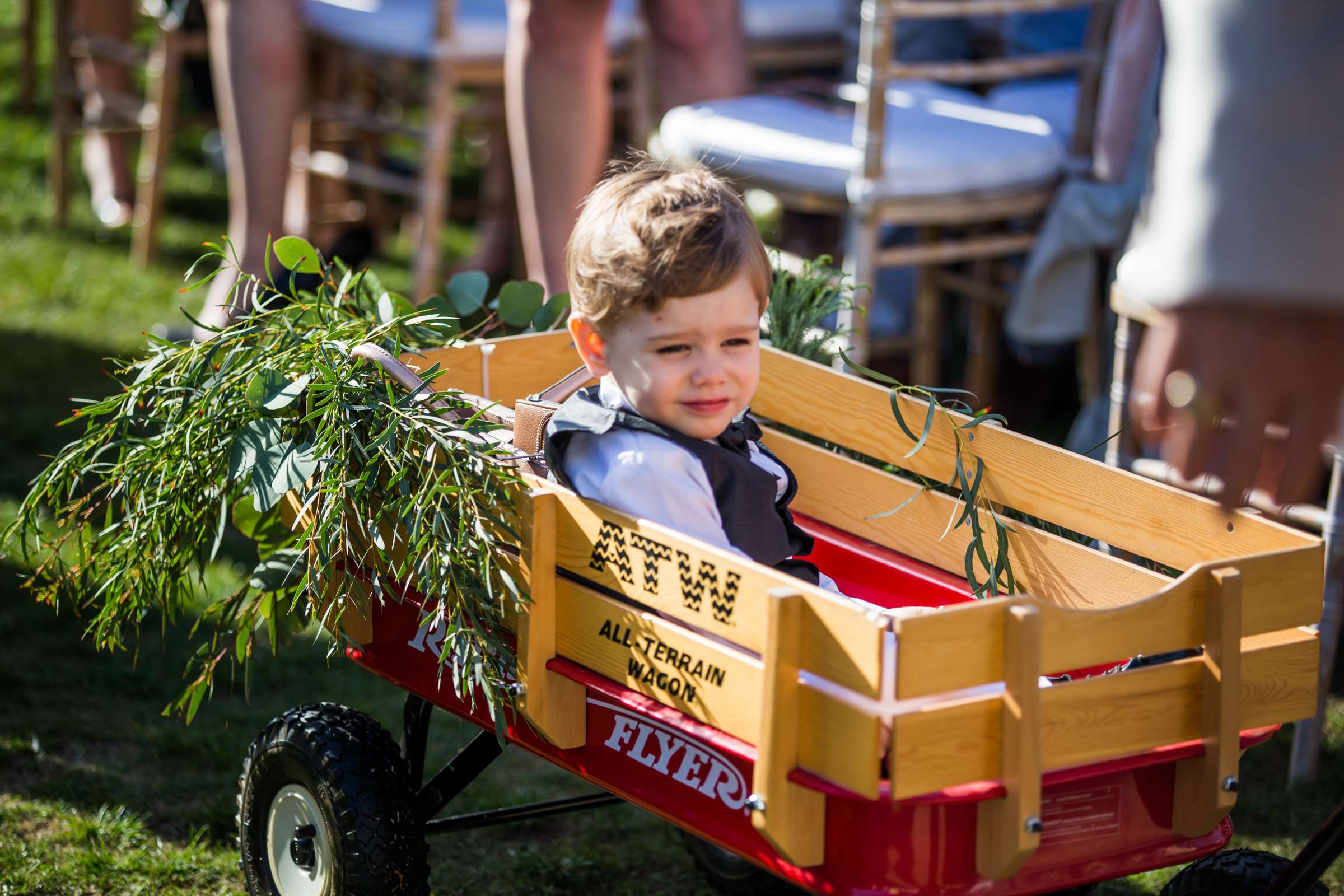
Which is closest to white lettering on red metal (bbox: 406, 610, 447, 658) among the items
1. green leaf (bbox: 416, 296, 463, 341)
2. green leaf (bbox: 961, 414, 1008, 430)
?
green leaf (bbox: 416, 296, 463, 341)

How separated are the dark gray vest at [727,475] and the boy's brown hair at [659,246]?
108mm

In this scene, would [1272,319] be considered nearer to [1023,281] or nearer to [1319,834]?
[1319,834]

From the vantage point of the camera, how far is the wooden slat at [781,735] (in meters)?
1.28

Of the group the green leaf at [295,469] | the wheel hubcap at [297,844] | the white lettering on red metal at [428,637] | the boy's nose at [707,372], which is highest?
the boy's nose at [707,372]

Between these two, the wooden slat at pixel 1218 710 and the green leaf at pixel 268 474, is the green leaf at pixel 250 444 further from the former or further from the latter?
the wooden slat at pixel 1218 710

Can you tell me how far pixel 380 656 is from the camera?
1799mm

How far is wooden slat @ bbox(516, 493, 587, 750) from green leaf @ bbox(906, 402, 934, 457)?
46 cm

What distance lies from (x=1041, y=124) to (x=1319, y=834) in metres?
2.27

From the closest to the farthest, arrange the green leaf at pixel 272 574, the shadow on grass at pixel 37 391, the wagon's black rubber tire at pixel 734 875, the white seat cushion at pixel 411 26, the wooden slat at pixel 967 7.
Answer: the green leaf at pixel 272 574 → the wagon's black rubber tire at pixel 734 875 → the wooden slat at pixel 967 7 → the shadow on grass at pixel 37 391 → the white seat cushion at pixel 411 26

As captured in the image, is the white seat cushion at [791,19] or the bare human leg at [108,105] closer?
the white seat cushion at [791,19]

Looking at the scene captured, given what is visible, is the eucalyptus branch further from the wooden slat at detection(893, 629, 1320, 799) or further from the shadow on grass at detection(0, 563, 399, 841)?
the shadow on grass at detection(0, 563, 399, 841)

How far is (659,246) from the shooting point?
5.19ft

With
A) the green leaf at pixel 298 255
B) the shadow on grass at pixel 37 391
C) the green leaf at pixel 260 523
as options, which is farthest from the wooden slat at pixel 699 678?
the shadow on grass at pixel 37 391

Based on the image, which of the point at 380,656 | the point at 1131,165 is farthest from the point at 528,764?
the point at 1131,165
